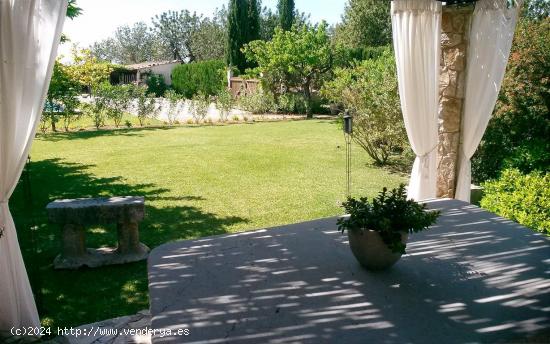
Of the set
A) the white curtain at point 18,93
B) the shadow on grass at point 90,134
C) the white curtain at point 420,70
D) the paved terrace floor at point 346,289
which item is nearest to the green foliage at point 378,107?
the white curtain at point 420,70

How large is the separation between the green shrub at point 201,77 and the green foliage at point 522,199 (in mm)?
19709

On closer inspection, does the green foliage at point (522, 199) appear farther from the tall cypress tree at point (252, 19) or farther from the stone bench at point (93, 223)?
the tall cypress tree at point (252, 19)

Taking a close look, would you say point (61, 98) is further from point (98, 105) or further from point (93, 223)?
point (93, 223)

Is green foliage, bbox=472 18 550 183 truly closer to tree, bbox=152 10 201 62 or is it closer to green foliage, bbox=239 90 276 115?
green foliage, bbox=239 90 276 115

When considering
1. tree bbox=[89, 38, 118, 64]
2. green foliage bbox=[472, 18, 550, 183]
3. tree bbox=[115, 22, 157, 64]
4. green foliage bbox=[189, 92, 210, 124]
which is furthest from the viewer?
tree bbox=[89, 38, 118, 64]

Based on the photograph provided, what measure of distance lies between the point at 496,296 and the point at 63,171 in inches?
310

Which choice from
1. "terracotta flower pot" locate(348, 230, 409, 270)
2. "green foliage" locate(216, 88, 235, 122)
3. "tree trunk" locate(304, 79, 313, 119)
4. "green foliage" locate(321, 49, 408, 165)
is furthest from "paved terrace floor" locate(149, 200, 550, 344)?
"tree trunk" locate(304, 79, 313, 119)

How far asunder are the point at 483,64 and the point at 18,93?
4128 mm

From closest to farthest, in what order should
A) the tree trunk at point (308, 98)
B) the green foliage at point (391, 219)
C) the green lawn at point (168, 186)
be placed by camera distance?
the green foliage at point (391, 219) → the green lawn at point (168, 186) → the tree trunk at point (308, 98)

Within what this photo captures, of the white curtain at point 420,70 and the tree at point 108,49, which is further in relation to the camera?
the tree at point 108,49

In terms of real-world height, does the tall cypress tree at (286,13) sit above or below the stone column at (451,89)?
above

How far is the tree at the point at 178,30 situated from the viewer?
44.4 metres

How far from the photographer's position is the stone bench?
158 inches

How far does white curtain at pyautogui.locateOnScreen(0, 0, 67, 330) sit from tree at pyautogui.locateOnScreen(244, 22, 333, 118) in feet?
46.3
